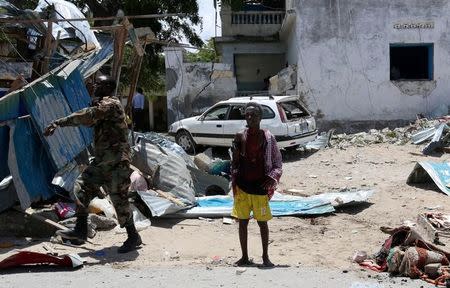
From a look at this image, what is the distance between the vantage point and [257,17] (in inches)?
867

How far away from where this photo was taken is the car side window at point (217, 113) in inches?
533

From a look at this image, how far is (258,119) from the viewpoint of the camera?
529cm

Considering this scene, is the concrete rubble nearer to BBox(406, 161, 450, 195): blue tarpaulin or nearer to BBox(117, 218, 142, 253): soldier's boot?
BBox(406, 161, 450, 195): blue tarpaulin

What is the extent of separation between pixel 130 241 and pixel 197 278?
1268 millimetres

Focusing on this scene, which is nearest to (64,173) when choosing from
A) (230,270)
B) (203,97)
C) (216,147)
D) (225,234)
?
(225,234)

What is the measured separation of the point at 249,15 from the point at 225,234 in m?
16.2

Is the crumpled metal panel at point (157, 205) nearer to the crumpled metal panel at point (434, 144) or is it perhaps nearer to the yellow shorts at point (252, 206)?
the yellow shorts at point (252, 206)

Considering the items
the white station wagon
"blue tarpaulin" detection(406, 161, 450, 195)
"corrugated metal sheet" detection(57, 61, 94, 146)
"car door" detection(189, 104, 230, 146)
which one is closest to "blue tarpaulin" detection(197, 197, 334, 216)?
"corrugated metal sheet" detection(57, 61, 94, 146)

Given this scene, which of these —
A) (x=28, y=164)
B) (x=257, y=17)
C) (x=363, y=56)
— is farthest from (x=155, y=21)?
(x=28, y=164)

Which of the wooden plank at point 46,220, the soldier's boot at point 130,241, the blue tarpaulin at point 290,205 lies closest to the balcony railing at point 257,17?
the blue tarpaulin at point 290,205

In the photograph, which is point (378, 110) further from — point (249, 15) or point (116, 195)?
point (116, 195)

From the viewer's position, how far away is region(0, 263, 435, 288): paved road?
475 centimetres

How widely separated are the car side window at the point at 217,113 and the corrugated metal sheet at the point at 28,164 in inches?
271

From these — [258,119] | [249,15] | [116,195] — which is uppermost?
[249,15]
